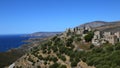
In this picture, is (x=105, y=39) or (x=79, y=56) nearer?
(x=79, y=56)

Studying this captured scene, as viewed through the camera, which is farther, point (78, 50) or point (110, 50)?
point (78, 50)

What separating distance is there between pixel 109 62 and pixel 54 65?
12.7 m

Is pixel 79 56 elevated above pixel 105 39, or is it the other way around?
pixel 105 39

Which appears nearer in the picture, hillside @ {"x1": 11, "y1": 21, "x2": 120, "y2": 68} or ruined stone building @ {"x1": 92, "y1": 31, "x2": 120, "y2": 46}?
hillside @ {"x1": 11, "y1": 21, "x2": 120, "y2": 68}

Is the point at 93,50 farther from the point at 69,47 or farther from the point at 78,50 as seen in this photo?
the point at 69,47

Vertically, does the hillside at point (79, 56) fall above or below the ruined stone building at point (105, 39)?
below

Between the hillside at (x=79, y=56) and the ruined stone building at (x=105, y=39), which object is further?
the ruined stone building at (x=105, y=39)

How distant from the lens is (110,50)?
34250 millimetres

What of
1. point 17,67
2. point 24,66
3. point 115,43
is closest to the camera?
point 115,43

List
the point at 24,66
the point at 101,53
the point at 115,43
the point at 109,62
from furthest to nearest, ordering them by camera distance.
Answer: the point at 24,66 < the point at 115,43 < the point at 101,53 < the point at 109,62

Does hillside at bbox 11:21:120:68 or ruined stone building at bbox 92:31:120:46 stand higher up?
ruined stone building at bbox 92:31:120:46

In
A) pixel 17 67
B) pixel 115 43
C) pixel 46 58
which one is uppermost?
pixel 115 43

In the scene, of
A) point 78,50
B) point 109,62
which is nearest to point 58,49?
point 78,50

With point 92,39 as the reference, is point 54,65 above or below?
below
